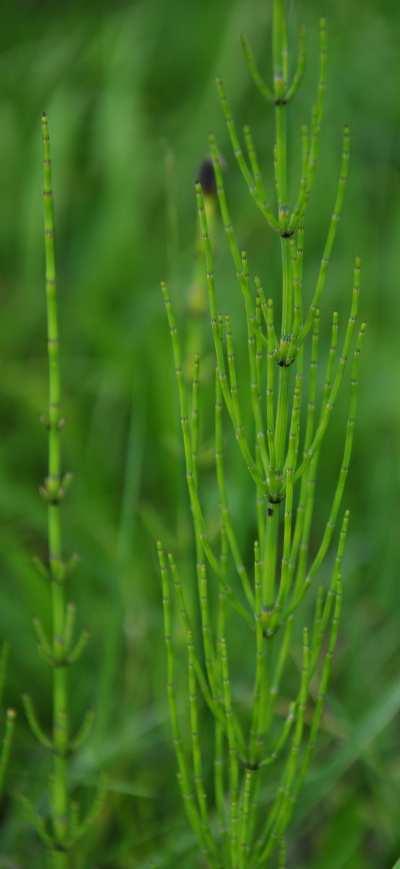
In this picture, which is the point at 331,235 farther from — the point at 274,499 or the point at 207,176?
the point at 207,176

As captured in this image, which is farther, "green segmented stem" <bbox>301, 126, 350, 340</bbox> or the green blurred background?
the green blurred background

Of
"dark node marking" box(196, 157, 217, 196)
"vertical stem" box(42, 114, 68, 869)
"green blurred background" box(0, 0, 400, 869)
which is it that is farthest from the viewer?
"green blurred background" box(0, 0, 400, 869)

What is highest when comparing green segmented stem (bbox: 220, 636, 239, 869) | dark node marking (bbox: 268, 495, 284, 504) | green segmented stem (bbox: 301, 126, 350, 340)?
green segmented stem (bbox: 301, 126, 350, 340)

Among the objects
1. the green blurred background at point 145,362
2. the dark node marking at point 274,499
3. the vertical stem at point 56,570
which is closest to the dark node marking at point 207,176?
the green blurred background at point 145,362

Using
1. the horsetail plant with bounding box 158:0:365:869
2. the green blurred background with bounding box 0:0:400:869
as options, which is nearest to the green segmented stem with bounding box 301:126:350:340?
the horsetail plant with bounding box 158:0:365:869

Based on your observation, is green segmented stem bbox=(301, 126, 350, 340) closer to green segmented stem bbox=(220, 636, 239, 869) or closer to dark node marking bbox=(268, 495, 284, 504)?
dark node marking bbox=(268, 495, 284, 504)

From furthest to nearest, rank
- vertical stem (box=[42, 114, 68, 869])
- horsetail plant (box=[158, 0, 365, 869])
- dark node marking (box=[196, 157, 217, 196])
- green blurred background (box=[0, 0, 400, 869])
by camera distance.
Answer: green blurred background (box=[0, 0, 400, 869]), dark node marking (box=[196, 157, 217, 196]), vertical stem (box=[42, 114, 68, 869]), horsetail plant (box=[158, 0, 365, 869])

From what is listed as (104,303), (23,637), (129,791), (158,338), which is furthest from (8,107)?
(129,791)

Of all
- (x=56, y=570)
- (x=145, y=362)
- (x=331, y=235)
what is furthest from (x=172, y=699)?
(x=145, y=362)
